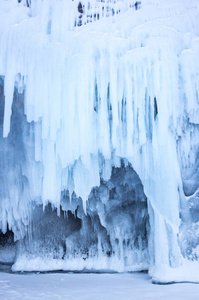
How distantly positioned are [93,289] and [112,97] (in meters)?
3.13

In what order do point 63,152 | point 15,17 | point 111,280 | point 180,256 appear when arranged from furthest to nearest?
point 111,280, point 63,152, point 180,256, point 15,17

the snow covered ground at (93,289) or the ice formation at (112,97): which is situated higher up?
the ice formation at (112,97)

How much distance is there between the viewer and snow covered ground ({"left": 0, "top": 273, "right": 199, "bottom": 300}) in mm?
4449

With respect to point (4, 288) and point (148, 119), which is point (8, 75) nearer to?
point (148, 119)

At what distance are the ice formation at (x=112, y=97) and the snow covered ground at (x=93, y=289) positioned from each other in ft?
1.52

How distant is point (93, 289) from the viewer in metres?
5.18

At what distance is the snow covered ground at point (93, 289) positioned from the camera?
4.45m

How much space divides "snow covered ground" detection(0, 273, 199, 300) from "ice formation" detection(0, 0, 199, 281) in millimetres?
465

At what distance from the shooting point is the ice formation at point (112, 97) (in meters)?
5.00

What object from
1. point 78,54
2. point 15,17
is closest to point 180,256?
point 78,54

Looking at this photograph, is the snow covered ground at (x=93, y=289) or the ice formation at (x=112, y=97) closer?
the snow covered ground at (x=93, y=289)

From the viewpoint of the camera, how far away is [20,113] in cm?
638

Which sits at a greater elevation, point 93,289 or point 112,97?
point 112,97

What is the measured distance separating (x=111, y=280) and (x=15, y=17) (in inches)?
197
